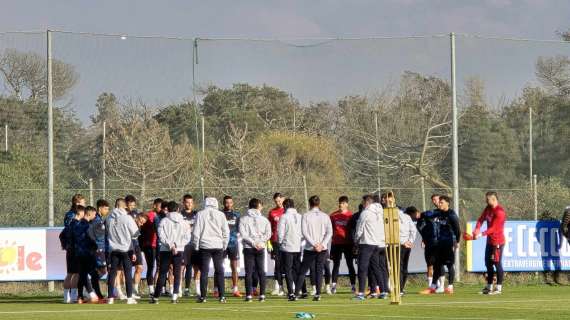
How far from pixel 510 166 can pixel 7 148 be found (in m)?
13.1

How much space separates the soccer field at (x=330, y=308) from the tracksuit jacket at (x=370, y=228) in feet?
3.84

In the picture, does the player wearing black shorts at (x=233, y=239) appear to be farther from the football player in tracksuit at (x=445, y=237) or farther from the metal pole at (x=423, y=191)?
the metal pole at (x=423, y=191)

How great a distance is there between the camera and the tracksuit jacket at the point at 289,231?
25031mm

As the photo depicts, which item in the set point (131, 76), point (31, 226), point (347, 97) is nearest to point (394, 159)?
point (347, 97)

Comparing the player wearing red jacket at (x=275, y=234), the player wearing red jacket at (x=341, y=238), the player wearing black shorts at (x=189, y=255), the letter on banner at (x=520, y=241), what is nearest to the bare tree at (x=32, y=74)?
the player wearing black shorts at (x=189, y=255)

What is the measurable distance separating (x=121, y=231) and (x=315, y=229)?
141 inches

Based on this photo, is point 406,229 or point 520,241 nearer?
point 406,229

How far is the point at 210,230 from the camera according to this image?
24.4m

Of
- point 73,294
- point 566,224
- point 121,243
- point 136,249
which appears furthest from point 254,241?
point 566,224

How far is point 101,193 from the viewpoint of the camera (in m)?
30.7

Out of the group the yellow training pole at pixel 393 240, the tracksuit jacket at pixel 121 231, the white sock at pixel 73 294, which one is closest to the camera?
the yellow training pole at pixel 393 240

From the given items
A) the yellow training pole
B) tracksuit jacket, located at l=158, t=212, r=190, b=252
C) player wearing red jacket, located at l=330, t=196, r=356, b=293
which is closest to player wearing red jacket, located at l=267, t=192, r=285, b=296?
player wearing red jacket, located at l=330, t=196, r=356, b=293

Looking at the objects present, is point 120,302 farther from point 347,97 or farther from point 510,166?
point 510,166

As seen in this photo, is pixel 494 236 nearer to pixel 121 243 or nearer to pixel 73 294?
pixel 121 243
